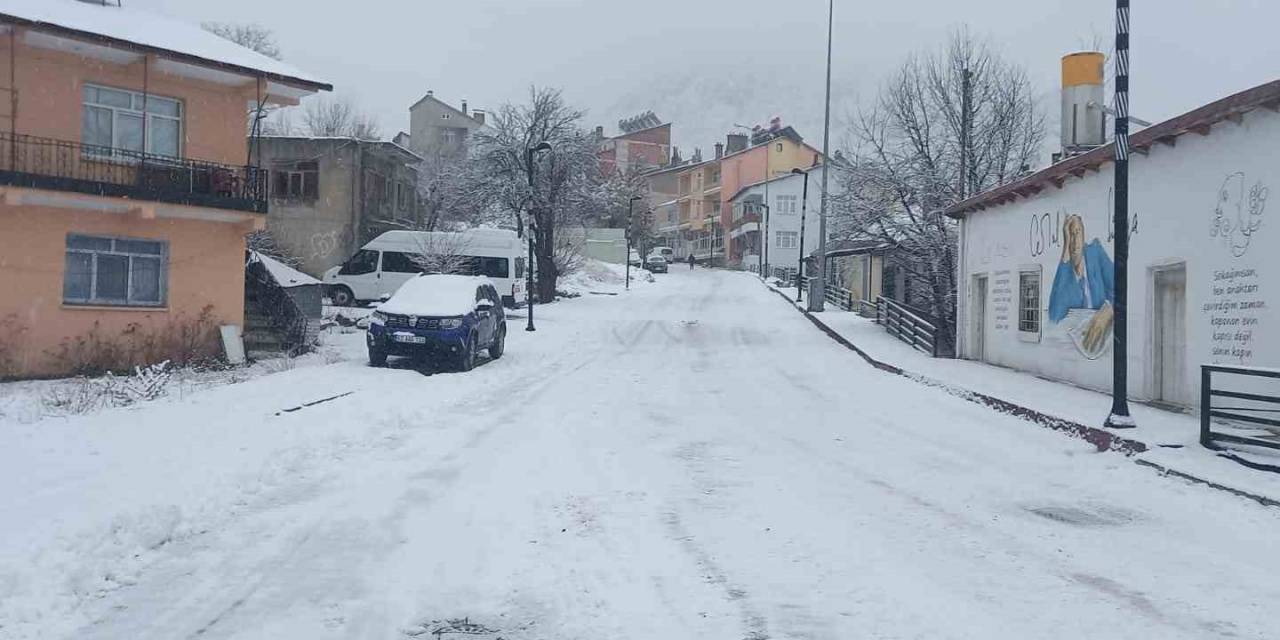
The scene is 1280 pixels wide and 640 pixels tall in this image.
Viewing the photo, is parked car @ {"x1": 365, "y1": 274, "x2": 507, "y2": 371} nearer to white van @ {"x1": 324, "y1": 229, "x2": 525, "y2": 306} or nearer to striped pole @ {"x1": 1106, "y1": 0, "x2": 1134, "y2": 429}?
striped pole @ {"x1": 1106, "y1": 0, "x2": 1134, "y2": 429}

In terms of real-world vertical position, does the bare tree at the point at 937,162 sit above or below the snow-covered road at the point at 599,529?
above

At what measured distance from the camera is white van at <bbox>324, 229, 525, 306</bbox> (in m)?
32.9

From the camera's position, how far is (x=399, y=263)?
109ft

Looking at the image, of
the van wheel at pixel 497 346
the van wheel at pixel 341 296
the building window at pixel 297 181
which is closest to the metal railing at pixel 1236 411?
the van wheel at pixel 497 346

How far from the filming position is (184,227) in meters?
19.7

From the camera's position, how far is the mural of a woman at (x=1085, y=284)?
15781mm

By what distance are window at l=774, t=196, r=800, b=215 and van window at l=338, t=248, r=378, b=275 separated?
5271 cm

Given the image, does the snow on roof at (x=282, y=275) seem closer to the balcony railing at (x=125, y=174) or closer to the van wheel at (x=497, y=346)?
the balcony railing at (x=125, y=174)

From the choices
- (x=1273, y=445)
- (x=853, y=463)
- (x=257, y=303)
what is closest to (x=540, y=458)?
(x=853, y=463)

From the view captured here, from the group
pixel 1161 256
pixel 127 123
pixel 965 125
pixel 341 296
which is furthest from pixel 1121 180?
pixel 341 296

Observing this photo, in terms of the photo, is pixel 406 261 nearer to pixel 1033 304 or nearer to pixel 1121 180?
pixel 1033 304

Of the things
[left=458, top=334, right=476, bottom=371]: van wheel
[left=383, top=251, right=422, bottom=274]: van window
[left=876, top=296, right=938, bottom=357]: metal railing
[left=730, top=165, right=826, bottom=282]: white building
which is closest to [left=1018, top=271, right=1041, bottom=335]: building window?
[left=876, top=296, right=938, bottom=357]: metal railing

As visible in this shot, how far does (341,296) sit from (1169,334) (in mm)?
26641

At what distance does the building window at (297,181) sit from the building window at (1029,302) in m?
26.7
